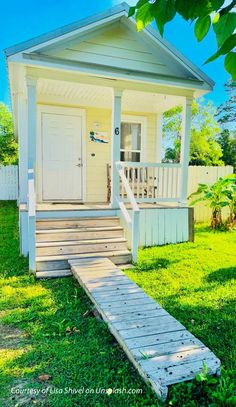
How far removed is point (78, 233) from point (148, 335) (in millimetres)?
2990

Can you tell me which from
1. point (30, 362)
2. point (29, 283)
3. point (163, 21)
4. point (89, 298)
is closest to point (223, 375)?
point (30, 362)

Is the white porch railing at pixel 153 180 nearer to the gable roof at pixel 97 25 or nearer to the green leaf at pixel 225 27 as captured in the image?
the gable roof at pixel 97 25

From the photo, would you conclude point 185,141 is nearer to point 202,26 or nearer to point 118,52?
point 118,52

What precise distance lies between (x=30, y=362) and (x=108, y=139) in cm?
660

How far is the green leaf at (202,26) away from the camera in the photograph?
Result: 4.44ft

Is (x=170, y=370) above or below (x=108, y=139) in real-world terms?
below

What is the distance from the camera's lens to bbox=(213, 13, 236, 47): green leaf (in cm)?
118

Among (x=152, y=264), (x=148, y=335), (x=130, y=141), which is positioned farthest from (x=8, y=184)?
(x=148, y=335)

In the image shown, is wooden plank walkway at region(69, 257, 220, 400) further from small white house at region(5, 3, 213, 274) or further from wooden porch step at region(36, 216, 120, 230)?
wooden porch step at region(36, 216, 120, 230)

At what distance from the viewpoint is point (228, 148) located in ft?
75.2

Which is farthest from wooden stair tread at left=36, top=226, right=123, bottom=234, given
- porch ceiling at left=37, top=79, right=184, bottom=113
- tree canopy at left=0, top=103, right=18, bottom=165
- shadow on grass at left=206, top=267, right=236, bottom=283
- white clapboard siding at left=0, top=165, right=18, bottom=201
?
tree canopy at left=0, top=103, right=18, bottom=165

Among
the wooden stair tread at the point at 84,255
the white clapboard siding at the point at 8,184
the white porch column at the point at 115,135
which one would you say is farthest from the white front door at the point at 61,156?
the white clapboard siding at the point at 8,184

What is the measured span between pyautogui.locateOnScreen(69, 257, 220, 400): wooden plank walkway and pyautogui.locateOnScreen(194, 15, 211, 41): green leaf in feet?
6.72

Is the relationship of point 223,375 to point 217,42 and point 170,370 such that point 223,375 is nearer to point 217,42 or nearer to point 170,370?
point 170,370
